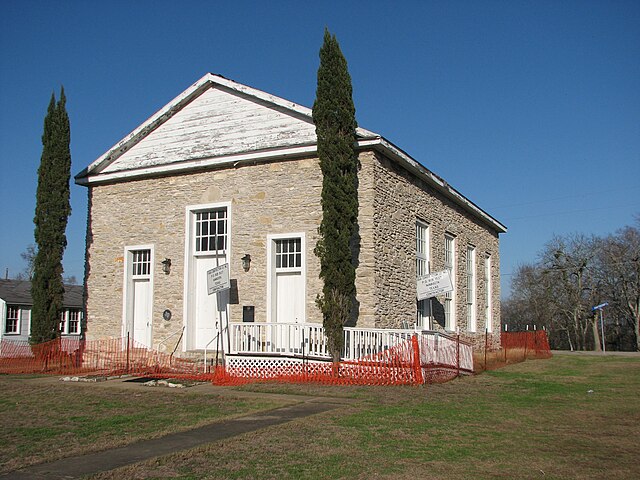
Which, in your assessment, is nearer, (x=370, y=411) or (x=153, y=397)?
(x=370, y=411)

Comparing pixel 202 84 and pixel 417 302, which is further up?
pixel 202 84

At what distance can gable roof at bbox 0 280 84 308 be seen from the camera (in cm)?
3478

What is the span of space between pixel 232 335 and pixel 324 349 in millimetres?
2205

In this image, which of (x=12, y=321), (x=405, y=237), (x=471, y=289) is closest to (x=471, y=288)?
(x=471, y=289)

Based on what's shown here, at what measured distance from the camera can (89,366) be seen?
18.4 metres

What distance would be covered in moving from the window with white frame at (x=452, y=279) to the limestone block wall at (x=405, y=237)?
0.21 metres

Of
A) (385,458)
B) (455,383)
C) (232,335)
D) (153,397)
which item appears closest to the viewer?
(385,458)

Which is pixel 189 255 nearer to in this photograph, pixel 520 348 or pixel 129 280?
pixel 129 280

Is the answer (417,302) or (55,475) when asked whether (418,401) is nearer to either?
(55,475)

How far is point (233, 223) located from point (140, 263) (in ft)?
11.5

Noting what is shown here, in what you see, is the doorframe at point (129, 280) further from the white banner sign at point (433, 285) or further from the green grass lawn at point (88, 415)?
the white banner sign at point (433, 285)

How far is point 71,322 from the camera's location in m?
39.7

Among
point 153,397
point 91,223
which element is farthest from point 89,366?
point 153,397

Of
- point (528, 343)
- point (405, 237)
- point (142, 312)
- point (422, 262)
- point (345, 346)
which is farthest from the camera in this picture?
point (528, 343)
